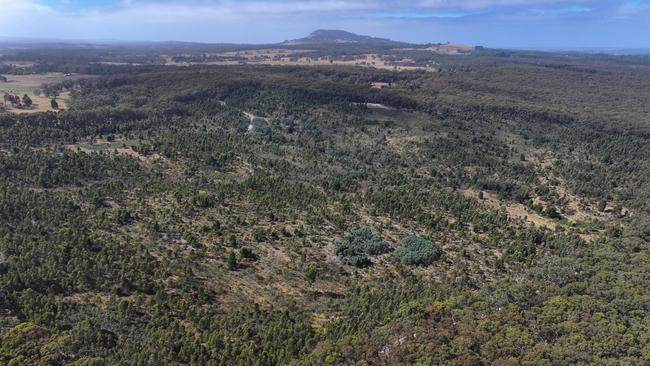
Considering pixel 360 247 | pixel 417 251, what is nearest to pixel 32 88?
pixel 360 247

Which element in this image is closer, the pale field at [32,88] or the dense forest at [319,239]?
the dense forest at [319,239]

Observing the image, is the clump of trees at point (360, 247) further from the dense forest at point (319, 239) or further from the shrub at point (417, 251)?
the shrub at point (417, 251)

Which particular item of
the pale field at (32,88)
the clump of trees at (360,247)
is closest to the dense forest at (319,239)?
the clump of trees at (360,247)

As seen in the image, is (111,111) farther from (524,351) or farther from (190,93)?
(524,351)

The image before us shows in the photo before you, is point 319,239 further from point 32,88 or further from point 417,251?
point 32,88

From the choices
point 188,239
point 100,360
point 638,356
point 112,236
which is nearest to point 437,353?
point 638,356

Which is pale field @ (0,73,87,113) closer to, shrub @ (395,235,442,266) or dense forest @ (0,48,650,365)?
dense forest @ (0,48,650,365)
